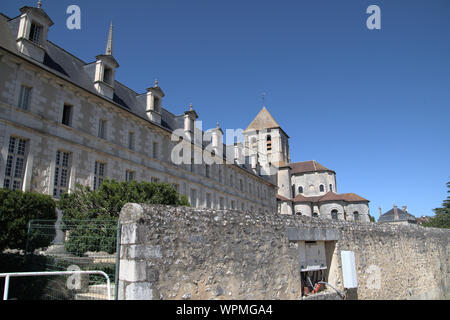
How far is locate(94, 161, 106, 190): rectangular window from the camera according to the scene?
1578 centimetres

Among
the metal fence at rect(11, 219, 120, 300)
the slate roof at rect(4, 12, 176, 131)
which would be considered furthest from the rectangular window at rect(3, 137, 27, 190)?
the metal fence at rect(11, 219, 120, 300)

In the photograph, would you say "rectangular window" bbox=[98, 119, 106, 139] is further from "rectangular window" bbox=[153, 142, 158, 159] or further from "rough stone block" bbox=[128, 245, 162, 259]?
"rough stone block" bbox=[128, 245, 162, 259]

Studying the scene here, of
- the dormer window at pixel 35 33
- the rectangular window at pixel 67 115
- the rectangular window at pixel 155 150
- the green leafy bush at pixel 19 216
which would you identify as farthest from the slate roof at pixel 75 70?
the green leafy bush at pixel 19 216

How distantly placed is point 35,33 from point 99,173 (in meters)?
7.18

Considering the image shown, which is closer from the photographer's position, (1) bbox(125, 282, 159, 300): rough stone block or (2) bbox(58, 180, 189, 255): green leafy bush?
(1) bbox(125, 282, 159, 300): rough stone block

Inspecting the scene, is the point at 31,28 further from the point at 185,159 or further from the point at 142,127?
the point at 185,159

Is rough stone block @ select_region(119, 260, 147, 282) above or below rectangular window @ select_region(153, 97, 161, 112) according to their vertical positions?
below

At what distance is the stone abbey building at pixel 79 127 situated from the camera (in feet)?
41.5

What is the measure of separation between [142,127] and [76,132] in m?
5.06

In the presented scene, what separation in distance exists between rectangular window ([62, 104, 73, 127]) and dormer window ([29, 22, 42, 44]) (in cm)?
316

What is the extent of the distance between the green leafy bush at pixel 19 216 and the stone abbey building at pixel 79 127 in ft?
9.11

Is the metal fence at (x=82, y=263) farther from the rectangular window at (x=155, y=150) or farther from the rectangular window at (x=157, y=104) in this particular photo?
the rectangular window at (x=157, y=104)

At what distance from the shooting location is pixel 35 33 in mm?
14305

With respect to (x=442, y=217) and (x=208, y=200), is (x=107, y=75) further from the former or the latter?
(x=442, y=217)
